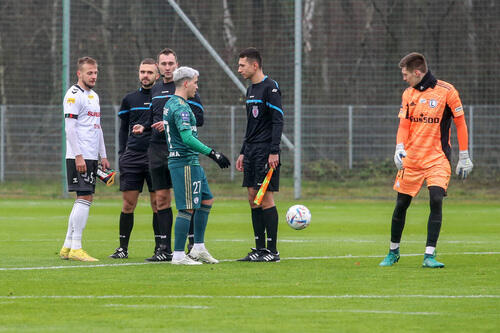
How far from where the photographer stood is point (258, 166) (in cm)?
1038

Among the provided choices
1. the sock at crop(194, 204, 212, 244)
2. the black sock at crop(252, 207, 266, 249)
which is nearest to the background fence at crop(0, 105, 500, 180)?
the black sock at crop(252, 207, 266, 249)

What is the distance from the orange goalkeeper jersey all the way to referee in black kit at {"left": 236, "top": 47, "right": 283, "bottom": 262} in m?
1.44

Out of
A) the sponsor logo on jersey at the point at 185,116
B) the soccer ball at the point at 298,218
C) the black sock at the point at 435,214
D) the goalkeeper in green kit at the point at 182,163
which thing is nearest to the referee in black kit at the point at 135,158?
the goalkeeper in green kit at the point at 182,163

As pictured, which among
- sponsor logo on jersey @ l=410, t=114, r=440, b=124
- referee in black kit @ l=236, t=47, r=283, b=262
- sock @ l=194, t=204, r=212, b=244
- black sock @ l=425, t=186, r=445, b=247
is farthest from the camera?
referee in black kit @ l=236, t=47, r=283, b=262

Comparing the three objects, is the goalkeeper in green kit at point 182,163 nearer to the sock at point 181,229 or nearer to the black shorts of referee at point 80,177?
the sock at point 181,229

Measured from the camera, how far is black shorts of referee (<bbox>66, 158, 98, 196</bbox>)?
10477mm

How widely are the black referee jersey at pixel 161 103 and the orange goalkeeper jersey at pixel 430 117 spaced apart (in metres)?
2.33

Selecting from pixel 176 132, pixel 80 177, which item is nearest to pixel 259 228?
pixel 176 132

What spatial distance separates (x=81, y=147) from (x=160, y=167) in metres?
0.89

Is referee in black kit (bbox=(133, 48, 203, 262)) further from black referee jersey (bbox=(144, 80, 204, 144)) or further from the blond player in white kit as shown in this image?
the blond player in white kit

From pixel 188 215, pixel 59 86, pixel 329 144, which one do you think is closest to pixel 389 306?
pixel 188 215

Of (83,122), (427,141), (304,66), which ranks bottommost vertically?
(427,141)

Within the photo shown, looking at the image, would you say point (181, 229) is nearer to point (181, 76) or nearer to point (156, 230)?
point (156, 230)

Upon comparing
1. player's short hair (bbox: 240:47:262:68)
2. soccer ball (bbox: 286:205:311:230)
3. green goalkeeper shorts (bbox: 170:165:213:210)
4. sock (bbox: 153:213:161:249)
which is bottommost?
sock (bbox: 153:213:161:249)
